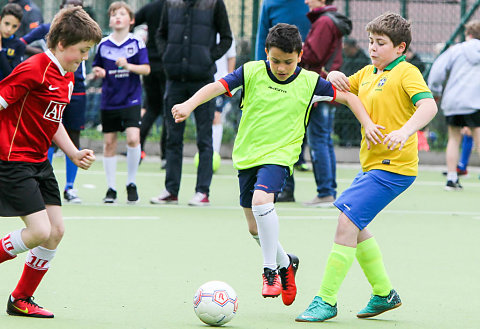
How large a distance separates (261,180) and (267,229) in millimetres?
268

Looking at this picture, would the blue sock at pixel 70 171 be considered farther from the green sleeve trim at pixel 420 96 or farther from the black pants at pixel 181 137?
the green sleeve trim at pixel 420 96

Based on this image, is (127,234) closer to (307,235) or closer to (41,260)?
(307,235)

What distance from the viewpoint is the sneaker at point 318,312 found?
4.55 metres

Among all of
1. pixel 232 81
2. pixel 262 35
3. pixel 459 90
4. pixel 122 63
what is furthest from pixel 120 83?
pixel 459 90

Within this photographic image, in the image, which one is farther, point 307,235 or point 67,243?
point 307,235

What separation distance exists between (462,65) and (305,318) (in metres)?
6.99

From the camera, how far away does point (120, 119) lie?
879 centimetres

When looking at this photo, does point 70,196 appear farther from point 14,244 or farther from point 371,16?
point 371,16

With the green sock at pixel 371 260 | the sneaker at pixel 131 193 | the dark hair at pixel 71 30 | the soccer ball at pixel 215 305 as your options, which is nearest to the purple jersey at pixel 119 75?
the sneaker at pixel 131 193

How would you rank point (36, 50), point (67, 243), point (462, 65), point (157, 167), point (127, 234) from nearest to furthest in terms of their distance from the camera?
point (67, 243) < point (127, 234) < point (36, 50) < point (462, 65) < point (157, 167)

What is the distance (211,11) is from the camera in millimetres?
8891

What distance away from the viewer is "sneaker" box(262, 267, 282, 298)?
15.9ft

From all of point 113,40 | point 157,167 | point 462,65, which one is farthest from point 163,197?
point 462,65

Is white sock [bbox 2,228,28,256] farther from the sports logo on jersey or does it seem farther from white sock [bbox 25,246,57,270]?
the sports logo on jersey
